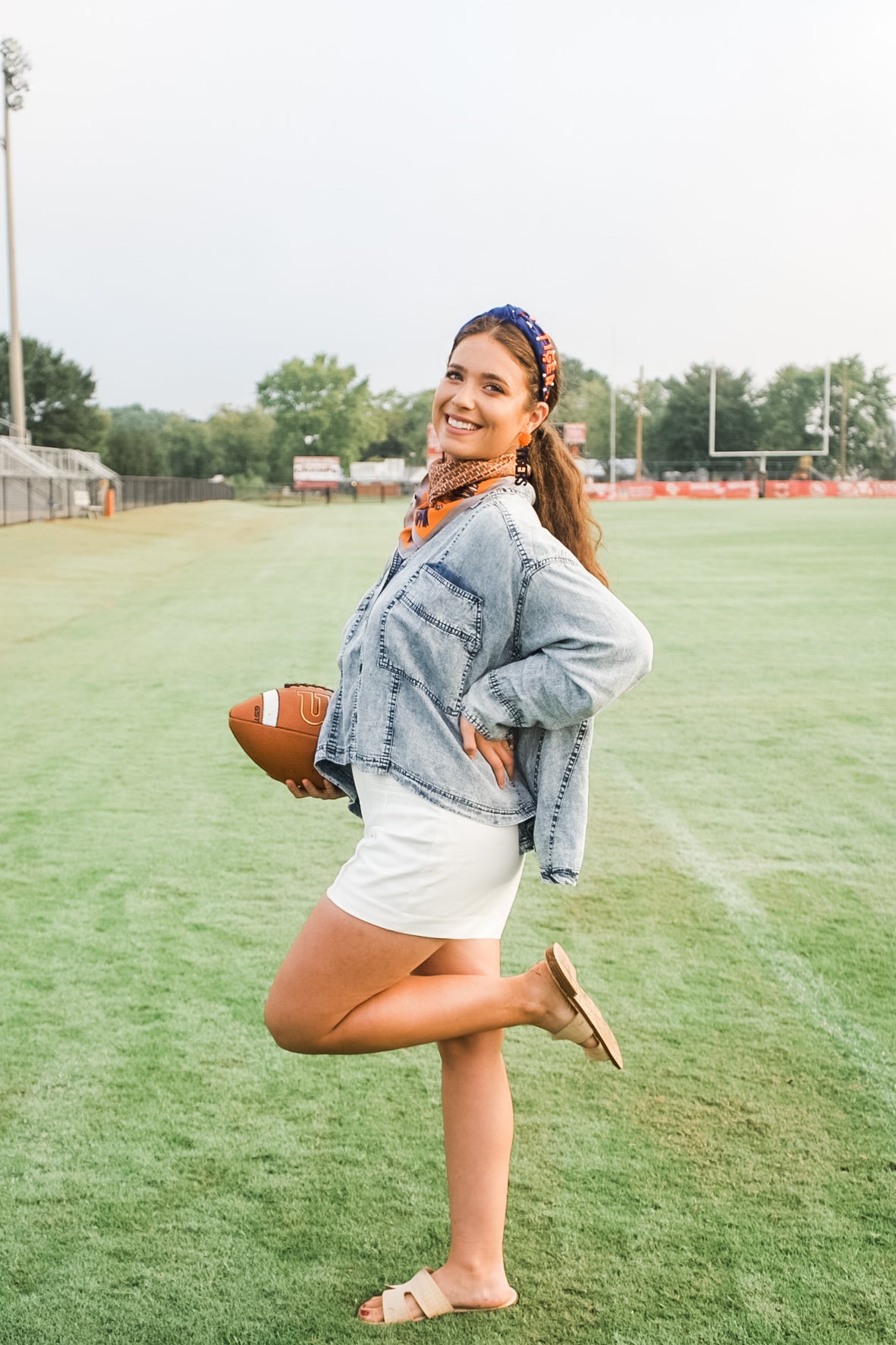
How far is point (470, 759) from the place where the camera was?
2.35m

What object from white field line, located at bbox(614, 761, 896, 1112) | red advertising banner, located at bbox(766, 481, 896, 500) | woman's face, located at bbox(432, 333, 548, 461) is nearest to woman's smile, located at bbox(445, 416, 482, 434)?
woman's face, located at bbox(432, 333, 548, 461)

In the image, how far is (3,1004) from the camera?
13.4ft

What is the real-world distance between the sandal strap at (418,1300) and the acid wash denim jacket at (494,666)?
851 millimetres

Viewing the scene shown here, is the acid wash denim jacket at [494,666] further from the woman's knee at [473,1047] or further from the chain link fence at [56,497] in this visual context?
the chain link fence at [56,497]

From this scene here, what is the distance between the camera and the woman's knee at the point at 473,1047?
8.45 ft

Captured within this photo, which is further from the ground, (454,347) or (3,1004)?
(454,347)

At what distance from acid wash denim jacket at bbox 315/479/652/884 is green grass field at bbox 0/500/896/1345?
984 mm

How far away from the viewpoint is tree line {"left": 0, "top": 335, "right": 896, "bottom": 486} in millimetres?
78000

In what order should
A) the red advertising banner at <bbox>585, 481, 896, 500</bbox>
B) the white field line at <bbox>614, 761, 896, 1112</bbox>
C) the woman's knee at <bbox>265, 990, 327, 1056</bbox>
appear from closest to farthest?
the woman's knee at <bbox>265, 990, 327, 1056</bbox> → the white field line at <bbox>614, 761, 896, 1112</bbox> → the red advertising banner at <bbox>585, 481, 896, 500</bbox>

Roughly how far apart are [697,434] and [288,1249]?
85.0 meters

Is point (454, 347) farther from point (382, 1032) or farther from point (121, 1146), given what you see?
point (121, 1146)

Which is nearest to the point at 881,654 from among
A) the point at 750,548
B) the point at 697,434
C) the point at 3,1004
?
the point at 3,1004

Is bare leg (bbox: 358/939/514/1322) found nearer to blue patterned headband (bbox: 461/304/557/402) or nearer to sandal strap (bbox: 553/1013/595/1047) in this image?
sandal strap (bbox: 553/1013/595/1047)

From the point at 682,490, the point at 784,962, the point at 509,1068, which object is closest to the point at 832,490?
the point at 682,490
